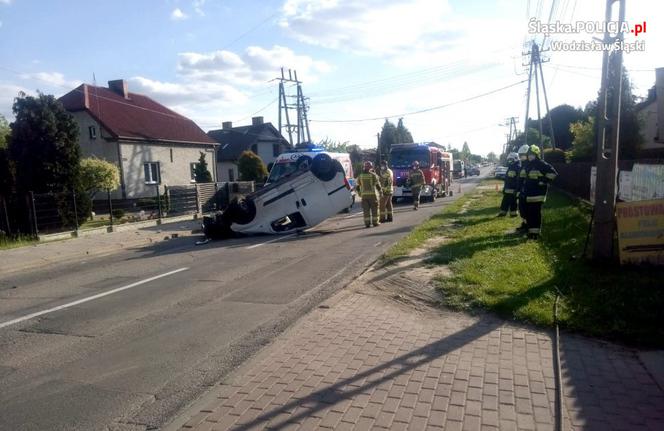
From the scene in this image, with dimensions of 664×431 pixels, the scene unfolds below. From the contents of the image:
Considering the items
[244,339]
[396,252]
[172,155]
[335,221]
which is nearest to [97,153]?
[172,155]

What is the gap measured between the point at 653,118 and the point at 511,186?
28000 mm

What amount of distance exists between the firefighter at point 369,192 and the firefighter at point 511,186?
3522 mm

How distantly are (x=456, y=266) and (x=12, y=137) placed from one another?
14408 millimetres

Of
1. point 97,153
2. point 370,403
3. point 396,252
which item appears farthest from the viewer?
point 97,153

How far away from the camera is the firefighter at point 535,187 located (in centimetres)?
956

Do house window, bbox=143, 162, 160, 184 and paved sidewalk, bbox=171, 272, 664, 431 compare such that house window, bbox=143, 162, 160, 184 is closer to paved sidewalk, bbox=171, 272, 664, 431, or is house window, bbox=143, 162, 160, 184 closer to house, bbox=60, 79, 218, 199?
house, bbox=60, 79, 218, 199

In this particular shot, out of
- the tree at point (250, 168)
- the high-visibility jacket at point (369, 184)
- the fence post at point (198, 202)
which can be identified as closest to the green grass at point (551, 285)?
the high-visibility jacket at point (369, 184)

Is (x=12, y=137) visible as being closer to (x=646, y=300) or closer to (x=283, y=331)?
(x=283, y=331)

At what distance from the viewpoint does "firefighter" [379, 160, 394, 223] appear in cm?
1559

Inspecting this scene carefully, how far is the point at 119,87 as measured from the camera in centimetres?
3350

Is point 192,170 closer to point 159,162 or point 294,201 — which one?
point 159,162

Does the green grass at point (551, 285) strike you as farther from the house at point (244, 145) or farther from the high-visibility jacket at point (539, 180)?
the house at point (244, 145)

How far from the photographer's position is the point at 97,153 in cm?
2784

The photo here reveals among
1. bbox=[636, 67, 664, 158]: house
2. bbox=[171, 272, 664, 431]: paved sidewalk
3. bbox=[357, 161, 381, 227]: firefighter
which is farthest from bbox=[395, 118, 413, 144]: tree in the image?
bbox=[171, 272, 664, 431]: paved sidewalk
